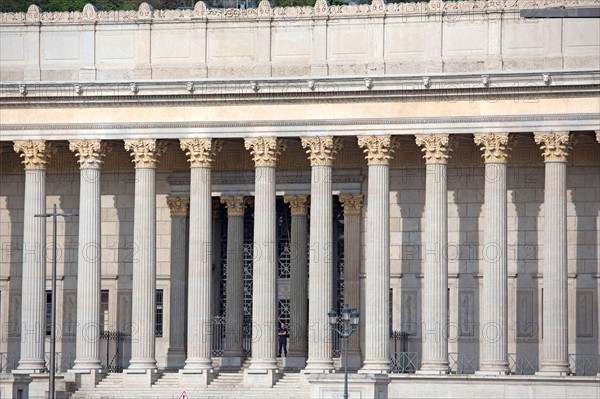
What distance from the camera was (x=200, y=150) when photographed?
95.1m

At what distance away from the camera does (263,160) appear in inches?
3725

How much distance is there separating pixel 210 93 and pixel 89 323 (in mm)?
12559

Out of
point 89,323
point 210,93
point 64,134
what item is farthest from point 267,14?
point 89,323

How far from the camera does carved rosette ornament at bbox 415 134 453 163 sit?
92562 mm

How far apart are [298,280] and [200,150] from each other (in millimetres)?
9601

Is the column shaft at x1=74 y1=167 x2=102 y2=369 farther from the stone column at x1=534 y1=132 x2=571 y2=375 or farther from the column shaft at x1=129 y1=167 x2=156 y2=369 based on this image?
the stone column at x1=534 y1=132 x2=571 y2=375

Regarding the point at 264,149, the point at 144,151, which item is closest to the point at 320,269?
the point at 264,149

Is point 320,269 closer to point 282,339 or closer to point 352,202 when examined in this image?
point 352,202

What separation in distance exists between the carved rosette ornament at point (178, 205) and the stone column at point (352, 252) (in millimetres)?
8112

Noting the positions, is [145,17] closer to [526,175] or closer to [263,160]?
[263,160]

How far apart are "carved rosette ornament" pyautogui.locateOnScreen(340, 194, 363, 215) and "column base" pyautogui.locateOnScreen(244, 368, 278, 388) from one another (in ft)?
33.2

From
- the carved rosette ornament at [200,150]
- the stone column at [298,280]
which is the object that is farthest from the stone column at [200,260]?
the stone column at [298,280]

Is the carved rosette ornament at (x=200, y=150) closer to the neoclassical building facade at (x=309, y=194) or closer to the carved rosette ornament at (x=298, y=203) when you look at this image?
the neoclassical building facade at (x=309, y=194)

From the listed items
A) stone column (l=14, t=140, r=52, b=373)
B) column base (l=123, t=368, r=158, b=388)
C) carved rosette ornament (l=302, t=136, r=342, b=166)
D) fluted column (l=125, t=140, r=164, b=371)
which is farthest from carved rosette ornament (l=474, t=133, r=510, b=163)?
stone column (l=14, t=140, r=52, b=373)
